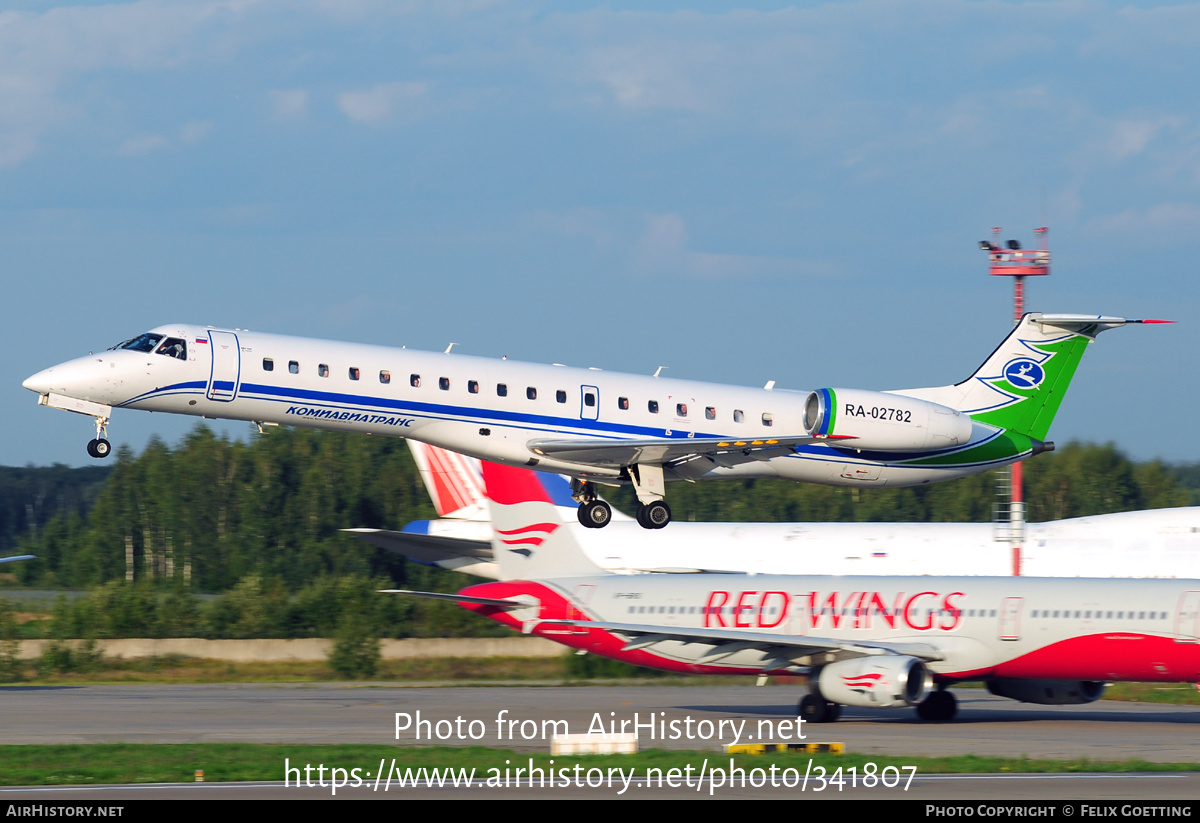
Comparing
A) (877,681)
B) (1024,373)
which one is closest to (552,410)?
(877,681)

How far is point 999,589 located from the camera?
31328mm

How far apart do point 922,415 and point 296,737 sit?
13.6 metres

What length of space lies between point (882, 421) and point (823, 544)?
16565 millimetres

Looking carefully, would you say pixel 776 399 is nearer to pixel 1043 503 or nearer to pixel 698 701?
pixel 698 701

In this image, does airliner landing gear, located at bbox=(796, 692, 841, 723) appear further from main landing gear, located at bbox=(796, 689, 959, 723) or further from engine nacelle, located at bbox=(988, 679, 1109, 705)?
engine nacelle, located at bbox=(988, 679, 1109, 705)

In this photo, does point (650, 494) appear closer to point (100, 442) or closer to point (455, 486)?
point (100, 442)

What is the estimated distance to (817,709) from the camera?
3150 centimetres

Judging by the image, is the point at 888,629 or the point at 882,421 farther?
the point at 888,629

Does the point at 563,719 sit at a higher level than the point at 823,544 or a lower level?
lower

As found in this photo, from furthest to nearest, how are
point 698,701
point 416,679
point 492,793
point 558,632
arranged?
point 416,679, point 698,701, point 558,632, point 492,793

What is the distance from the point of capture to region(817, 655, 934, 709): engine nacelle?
30078 mm

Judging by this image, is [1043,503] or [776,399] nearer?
[776,399]

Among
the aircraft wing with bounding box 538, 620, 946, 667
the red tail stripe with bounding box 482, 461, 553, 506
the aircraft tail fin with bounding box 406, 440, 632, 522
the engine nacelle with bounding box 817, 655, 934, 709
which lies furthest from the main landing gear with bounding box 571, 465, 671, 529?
the aircraft tail fin with bounding box 406, 440, 632, 522

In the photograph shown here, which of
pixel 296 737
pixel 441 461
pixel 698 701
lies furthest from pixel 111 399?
pixel 441 461
